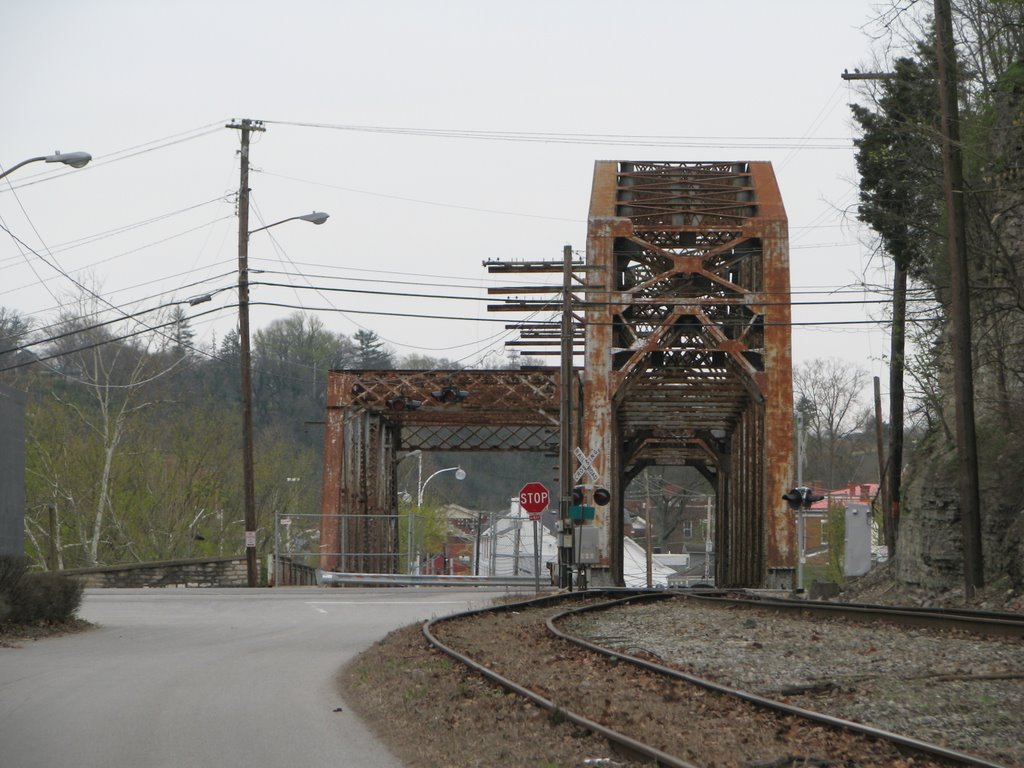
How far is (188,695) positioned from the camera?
10.8 meters

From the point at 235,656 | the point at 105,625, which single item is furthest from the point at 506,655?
the point at 105,625

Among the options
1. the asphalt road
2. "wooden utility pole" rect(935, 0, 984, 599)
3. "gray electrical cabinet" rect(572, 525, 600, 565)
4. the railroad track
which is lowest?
the asphalt road

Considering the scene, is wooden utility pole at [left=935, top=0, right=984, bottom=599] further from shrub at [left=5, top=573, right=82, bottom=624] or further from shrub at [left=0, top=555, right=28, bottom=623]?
shrub at [left=0, top=555, right=28, bottom=623]

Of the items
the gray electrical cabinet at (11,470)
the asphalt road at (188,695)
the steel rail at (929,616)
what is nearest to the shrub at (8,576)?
the gray electrical cabinet at (11,470)

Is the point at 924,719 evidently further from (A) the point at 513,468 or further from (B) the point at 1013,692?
(A) the point at 513,468

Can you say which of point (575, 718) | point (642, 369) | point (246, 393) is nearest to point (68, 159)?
point (575, 718)

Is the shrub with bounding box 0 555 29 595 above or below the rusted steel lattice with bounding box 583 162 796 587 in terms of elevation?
below

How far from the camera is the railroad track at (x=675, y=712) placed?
7.19 meters

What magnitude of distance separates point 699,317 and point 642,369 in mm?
2482

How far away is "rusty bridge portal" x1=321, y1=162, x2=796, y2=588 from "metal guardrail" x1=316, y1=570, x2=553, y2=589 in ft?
2.86

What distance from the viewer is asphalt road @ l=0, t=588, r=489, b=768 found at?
8.18 meters

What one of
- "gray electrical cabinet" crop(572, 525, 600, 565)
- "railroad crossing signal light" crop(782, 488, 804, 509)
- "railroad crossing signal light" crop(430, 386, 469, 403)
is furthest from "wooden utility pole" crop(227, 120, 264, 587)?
"railroad crossing signal light" crop(782, 488, 804, 509)


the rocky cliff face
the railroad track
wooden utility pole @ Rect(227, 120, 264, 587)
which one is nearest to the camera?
the railroad track

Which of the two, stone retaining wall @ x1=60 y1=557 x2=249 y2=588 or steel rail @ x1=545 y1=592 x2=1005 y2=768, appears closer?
steel rail @ x1=545 y1=592 x2=1005 y2=768
